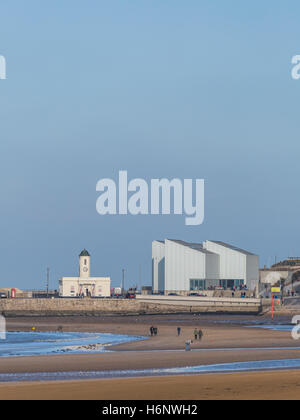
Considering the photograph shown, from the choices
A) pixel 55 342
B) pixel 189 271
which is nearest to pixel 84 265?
pixel 189 271

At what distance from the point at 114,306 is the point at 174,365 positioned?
9134cm

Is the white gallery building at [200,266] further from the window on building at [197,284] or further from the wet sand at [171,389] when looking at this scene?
the wet sand at [171,389]

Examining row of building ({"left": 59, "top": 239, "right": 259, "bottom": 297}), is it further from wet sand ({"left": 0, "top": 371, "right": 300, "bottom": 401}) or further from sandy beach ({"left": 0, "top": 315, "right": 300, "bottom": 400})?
wet sand ({"left": 0, "top": 371, "right": 300, "bottom": 401})

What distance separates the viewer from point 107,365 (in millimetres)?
46750

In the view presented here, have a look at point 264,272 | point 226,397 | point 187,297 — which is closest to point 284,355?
point 226,397

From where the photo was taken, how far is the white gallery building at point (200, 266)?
485ft

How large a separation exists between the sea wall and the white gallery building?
32.3 feet

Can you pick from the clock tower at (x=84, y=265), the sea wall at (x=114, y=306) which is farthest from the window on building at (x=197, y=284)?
the clock tower at (x=84, y=265)

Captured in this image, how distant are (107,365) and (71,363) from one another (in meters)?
2.27

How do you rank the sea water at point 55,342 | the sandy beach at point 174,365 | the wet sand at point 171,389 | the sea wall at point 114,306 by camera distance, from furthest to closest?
the sea wall at point 114,306 < the sea water at point 55,342 < the sandy beach at point 174,365 < the wet sand at point 171,389

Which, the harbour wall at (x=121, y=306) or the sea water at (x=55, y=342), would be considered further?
the harbour wall at (x=121, y=306)

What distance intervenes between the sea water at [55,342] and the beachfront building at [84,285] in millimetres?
64251

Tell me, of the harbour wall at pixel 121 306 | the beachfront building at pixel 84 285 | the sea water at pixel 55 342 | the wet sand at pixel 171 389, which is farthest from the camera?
the beachfront building at pixel 84 285
